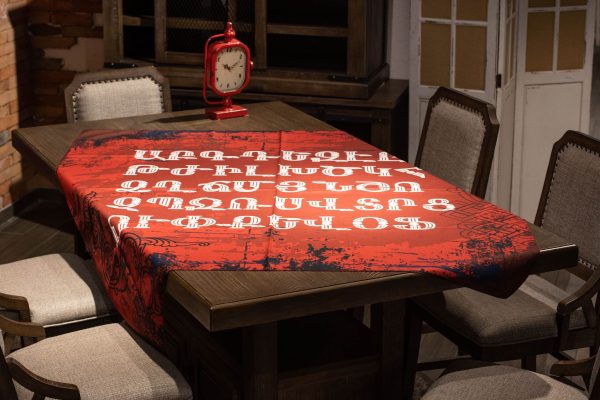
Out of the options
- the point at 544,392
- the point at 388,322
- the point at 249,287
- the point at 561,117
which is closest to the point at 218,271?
the point at 249,287

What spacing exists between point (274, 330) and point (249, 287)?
19cm

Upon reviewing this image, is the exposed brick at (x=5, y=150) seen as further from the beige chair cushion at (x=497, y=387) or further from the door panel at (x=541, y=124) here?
the beige chair cushion at (x=497, y=387)

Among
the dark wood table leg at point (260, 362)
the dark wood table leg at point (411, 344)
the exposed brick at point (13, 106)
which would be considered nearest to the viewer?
the dark wood table leg at point (260, 362)

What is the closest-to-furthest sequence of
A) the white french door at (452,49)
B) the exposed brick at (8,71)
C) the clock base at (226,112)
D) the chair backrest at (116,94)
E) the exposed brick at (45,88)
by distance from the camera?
the clock base at (226,112), the chair backrest at (116,94), the white french door at (452,49), the exposed brick at (8,71), the exposed brick at (45,88)

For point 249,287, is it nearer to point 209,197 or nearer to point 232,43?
point 209,197

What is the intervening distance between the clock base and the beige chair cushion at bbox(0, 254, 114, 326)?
3.06 ft

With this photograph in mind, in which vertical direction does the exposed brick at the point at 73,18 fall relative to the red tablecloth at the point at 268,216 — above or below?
above

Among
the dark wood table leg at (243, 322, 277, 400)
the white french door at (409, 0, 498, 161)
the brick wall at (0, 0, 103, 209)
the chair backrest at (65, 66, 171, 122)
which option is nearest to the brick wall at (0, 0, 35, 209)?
the brick wall at (0, 0, 103, 209)

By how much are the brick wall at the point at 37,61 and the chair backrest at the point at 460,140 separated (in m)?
2.43

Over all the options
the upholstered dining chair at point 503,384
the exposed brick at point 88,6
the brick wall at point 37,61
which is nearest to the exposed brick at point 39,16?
the brick wall at point 37,61

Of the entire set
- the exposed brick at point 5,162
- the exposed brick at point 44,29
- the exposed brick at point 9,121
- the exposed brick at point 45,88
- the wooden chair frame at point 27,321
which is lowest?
the wooden chair frame at point 27,321

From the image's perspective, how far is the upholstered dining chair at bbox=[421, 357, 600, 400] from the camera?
261 centimetres

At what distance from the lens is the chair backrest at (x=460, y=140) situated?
3559mm

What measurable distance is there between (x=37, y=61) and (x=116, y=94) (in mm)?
1579
